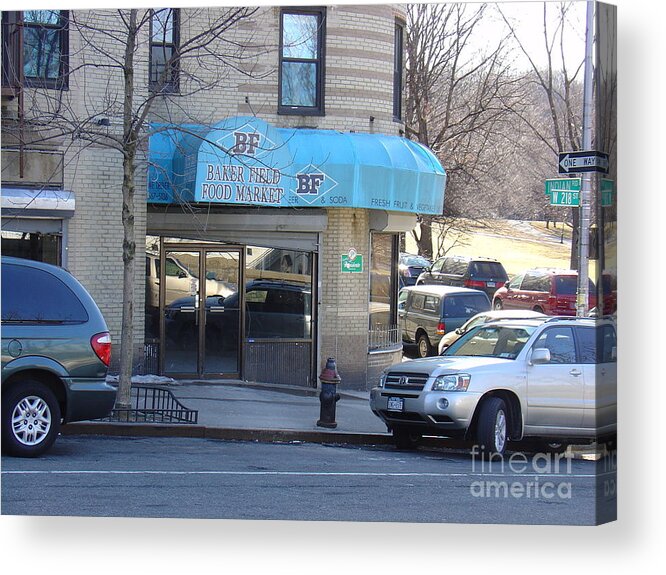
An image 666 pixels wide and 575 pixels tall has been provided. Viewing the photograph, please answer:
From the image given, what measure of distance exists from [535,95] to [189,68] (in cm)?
400

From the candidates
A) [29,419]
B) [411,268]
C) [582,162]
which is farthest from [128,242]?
[582,162]

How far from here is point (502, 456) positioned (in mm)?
9156

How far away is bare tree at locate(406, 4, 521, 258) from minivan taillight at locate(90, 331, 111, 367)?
3.50 metres

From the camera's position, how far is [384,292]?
40.8ft

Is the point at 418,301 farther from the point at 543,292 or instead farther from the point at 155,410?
the point at 155,410

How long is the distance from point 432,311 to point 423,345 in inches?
15.6

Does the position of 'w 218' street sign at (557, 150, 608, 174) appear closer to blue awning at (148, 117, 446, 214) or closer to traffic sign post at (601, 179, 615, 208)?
traffic sign post at (601, 179, 615, 208)

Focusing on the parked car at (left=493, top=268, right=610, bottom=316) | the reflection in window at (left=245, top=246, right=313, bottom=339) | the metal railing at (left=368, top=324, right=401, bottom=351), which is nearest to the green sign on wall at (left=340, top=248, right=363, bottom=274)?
the reflection in window at (left=245, top=246, right=313, bottom=339)

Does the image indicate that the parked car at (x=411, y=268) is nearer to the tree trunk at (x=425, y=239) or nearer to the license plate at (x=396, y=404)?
the tree trunk at (x=425, y=239)

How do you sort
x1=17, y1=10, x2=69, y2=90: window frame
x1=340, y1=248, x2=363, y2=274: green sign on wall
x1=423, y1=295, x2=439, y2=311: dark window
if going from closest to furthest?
1. x1=17, y1=10, x2=69, y2=90: window frame
2. x1=423, y1=295, x2=439, y2=311: dark window
3. x1=340, y1=248, x2=363, y2=274: green sign on wall

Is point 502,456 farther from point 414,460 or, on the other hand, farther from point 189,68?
point 189,68

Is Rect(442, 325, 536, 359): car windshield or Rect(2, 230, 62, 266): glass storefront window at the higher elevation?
Rect(2, 230, 62, 266): glass storefront window

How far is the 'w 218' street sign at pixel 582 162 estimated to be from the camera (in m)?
8.49

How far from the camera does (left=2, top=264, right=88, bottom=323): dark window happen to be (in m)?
9.38
